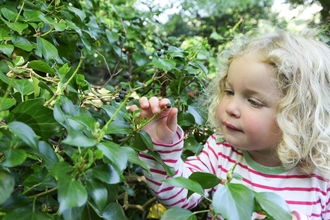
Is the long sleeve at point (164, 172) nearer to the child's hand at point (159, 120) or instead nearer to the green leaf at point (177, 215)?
the child's hand at point (159, 120)

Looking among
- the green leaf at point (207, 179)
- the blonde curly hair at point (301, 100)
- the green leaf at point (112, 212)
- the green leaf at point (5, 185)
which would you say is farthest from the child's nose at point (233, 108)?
the green leaf at point (5, 185)

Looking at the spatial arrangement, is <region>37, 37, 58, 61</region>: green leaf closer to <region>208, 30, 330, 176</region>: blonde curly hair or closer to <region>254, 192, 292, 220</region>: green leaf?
<region>208, 30, 330, 176</region>: blonde curly hair

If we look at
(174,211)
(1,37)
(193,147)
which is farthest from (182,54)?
(174,211)

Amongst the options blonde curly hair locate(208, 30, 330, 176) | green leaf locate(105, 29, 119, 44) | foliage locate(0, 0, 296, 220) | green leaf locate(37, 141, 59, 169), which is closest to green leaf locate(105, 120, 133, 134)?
foliage locate(0, 0, 296, 220)

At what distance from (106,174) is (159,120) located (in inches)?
16.0

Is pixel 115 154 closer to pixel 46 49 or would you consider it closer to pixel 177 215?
pixel 177 215

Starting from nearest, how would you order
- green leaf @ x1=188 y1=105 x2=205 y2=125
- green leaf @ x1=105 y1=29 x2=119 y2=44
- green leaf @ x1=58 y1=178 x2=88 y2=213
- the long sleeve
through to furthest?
1. green leaf @ x1=58 y1=178 x2=88 y2=213
2. the long sleeve
3. green leaf @ x1=188 y1=105 x2=205 y2=125
4. green leaf @ x1=105 y1=29 x2=119 y2=44

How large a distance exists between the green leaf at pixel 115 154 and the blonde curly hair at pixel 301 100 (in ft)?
1.81

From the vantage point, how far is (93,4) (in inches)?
65.4

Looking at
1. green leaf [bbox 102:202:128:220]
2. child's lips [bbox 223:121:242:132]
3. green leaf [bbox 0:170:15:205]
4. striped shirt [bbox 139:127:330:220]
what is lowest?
striped shirt [bbox 139:127:330:220]

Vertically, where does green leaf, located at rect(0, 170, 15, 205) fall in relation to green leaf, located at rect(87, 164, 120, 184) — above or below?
below

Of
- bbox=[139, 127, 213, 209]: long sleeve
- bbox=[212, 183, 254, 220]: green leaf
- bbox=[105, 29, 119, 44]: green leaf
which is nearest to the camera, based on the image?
bbox=[212, 183, 254, 220]: green leaf

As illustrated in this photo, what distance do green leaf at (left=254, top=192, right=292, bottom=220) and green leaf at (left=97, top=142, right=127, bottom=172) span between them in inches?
9.2

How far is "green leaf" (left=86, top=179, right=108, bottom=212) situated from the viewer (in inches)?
23.2
